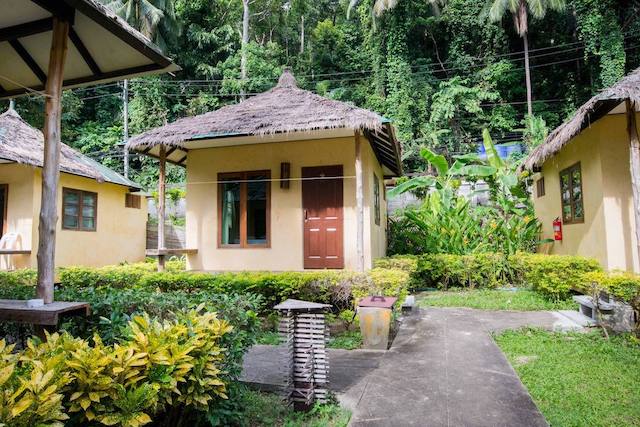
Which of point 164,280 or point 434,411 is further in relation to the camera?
point 164,280

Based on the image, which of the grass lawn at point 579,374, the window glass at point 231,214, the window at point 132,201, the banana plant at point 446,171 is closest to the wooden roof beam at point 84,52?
the window glass at point 231,214

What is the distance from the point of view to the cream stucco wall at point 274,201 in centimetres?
918

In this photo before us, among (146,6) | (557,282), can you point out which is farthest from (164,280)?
(146,6)

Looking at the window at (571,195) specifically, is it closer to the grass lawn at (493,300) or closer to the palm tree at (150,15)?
the grass lawn at (493,300)

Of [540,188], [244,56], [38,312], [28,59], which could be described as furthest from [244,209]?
[244,56]

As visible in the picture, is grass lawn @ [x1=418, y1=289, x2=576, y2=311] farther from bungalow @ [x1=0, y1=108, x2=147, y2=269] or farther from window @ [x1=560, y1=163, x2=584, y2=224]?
bungalow @ [x1=0, y1=108, x2=147, y2=269]

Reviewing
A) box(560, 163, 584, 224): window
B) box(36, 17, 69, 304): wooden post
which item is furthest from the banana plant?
box(36, 17, 69, 304): wooden post

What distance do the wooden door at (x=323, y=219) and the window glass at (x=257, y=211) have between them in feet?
3.20

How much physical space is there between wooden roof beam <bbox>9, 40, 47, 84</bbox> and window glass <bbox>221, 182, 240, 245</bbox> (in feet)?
16.4

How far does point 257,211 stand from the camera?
9.69m

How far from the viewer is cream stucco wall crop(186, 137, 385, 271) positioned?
9.18 meters

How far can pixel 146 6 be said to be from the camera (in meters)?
23.7

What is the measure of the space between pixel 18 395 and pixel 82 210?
12.8 meters

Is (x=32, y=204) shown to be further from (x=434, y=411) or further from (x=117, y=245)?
(x=434, y=411)
